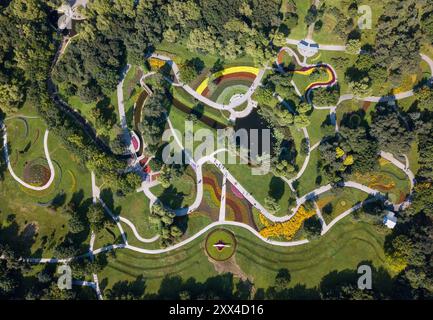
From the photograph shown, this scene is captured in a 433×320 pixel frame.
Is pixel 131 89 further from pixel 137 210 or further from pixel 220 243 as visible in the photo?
pixel 220 243

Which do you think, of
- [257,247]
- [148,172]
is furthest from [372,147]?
[148,172]

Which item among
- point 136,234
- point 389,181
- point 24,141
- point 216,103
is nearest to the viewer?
point 136,234

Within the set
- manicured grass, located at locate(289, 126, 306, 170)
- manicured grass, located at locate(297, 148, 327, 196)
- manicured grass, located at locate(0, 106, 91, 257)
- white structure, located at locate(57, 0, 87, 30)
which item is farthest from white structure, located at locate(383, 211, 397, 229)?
white structure, located at locate(57, 0, 87, 30)

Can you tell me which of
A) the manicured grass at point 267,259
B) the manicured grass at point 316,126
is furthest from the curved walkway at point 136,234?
the manicured grass at point 316,126

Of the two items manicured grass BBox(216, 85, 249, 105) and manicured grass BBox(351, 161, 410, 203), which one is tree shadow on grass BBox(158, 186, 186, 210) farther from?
manicured grass BBox(351, 161, 410, 203)

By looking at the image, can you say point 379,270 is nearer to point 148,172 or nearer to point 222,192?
point 222,192

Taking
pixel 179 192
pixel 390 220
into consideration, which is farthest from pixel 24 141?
pixel 390 220
